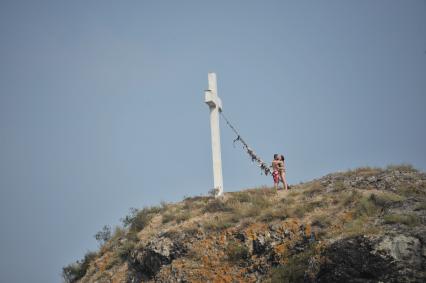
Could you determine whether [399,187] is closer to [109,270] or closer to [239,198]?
[239,198]

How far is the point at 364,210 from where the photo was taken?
16594 mm

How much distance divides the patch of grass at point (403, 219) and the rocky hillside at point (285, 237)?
0.12 ft

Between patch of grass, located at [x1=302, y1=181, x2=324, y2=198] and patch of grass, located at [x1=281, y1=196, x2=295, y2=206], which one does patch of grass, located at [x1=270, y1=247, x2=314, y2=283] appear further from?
patch of grass, located at [x1=302, y1=181, x2=324, y2=198]

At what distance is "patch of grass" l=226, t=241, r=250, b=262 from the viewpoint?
17.3 metres

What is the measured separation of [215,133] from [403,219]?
9.41 m

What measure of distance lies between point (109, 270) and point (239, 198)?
224 inches

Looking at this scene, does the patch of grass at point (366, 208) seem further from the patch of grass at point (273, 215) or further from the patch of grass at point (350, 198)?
the patch of grass at point (273, 215)

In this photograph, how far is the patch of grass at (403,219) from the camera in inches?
563

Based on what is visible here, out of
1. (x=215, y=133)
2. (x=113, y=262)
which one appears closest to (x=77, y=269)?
(x=113, y=262)

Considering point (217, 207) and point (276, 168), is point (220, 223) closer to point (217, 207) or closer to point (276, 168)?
point (217, 207)

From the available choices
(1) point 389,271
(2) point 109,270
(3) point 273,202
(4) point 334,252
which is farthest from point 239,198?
(1) point 389,271

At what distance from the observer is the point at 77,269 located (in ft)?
76.8

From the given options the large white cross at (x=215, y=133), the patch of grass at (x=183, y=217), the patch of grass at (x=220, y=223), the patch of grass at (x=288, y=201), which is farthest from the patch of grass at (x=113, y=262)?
the patch of grass at (x=288, y=201)

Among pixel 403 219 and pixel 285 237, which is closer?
pixel 403 219
